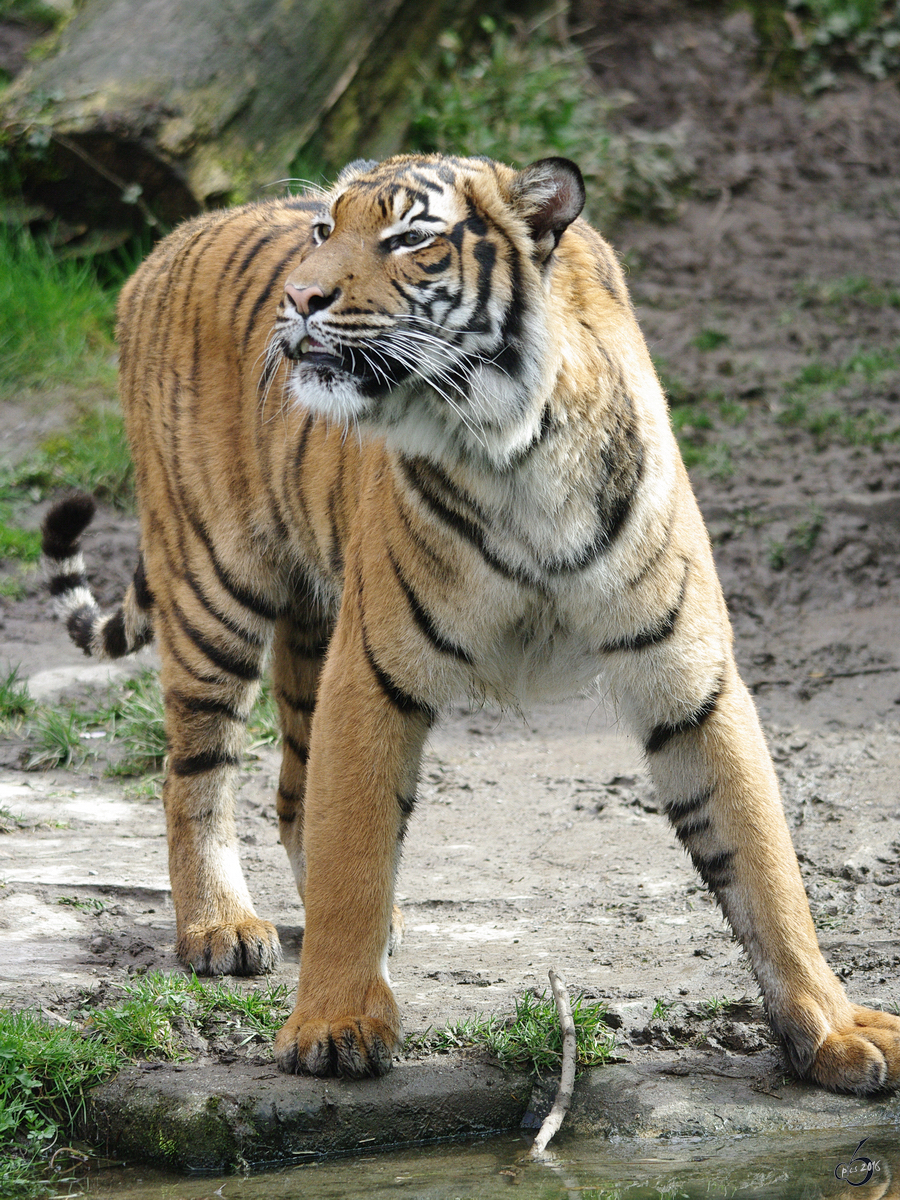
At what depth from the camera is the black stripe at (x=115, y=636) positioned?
4.18m

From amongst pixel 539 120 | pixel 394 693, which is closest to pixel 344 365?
pixel 394 693

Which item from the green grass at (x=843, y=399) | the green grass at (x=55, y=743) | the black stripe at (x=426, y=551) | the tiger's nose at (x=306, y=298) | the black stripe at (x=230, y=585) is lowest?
the green grass at (x=843, y=399)

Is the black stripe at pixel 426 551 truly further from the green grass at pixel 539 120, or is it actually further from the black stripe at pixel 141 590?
the green grass at pixel 539 120

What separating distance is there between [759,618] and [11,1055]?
3.66m

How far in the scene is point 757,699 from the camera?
5.19 meters

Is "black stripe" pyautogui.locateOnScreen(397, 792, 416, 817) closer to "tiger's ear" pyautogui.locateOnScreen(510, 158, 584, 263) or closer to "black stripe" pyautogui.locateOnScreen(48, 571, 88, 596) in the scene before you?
"tiger's ear" pyautogui.locateOnScreen(510, 158, 584, 263)

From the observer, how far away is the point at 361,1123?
273 cm

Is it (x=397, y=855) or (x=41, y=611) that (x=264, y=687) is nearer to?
(x=41, y=611)

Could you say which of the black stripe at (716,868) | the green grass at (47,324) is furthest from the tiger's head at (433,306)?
the green grass at (47,324)

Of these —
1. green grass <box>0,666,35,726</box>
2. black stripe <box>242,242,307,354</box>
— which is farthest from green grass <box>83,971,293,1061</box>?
green grass <box>0,666,35,726</box>

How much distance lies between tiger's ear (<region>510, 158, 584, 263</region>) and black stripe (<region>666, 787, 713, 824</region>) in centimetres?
110

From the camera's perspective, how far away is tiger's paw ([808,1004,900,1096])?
2723 millimetres

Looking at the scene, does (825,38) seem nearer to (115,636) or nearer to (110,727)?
(110,727)

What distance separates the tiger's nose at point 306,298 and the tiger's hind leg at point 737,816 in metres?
0.89
